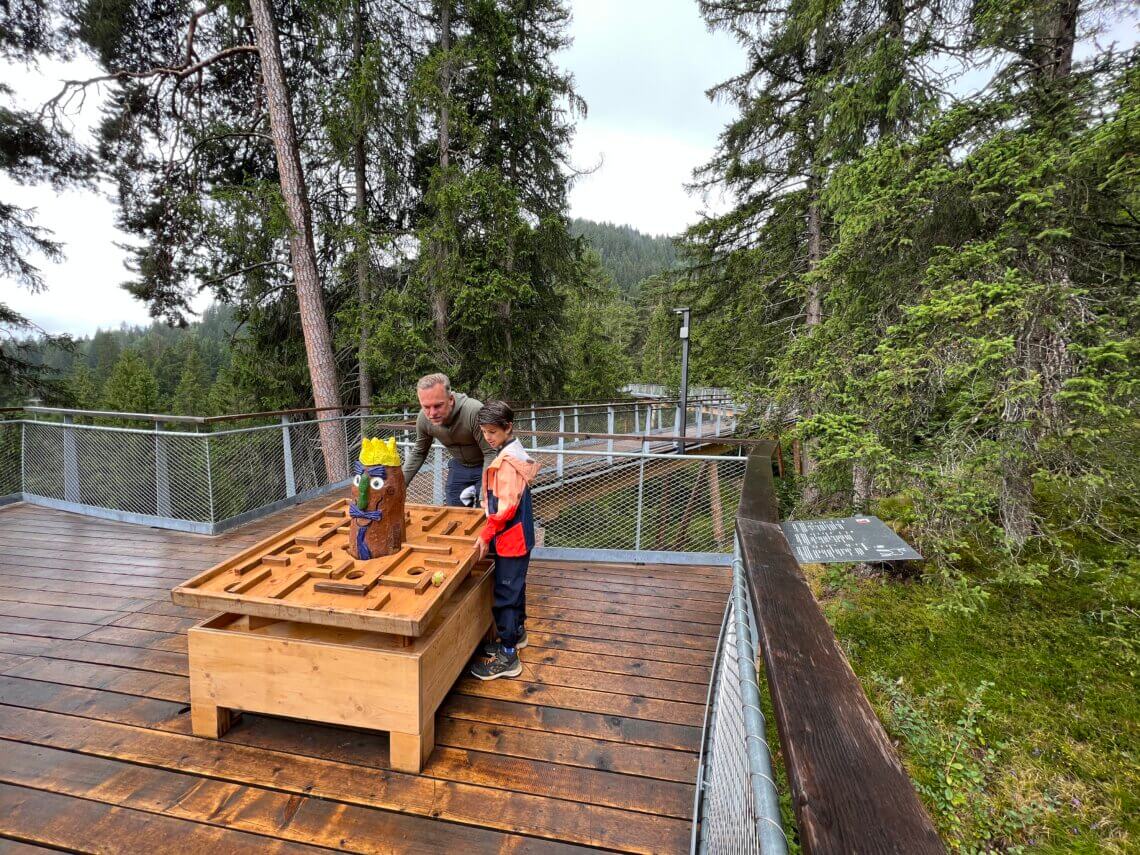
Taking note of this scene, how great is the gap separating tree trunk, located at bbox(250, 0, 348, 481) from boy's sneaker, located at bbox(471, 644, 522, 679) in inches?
199

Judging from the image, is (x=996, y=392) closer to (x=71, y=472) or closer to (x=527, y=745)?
(x=527, y=745)

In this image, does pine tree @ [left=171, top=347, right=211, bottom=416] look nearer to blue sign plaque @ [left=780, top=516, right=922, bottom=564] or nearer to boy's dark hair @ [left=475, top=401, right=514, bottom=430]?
boy's dark hair @ [left=475, top=401, right=514, bottom=430]

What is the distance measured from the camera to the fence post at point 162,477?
480 cm

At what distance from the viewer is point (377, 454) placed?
2.31 metres

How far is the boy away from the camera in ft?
7.59

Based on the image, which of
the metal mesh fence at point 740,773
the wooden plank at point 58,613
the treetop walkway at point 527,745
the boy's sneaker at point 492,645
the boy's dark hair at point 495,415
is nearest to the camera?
the metal mesh fence at point 740,773

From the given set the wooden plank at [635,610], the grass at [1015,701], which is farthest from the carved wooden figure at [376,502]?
the grass at [1015,701]

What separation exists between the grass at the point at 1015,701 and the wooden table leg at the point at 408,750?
119 inches

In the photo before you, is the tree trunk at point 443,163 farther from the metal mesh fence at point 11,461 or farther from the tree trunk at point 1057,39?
the tree trunk at point 1057,39

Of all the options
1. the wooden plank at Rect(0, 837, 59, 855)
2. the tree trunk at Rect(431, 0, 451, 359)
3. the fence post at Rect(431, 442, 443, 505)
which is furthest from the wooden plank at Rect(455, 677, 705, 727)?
the tree trunk at Rect(431, 0, 451, 359)

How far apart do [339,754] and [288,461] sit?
178 inches

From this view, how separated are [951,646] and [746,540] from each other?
13.1ft

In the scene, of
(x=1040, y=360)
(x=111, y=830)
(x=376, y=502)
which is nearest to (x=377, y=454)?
(x=376, y=502)

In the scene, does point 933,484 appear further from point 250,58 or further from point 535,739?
point 250,58
